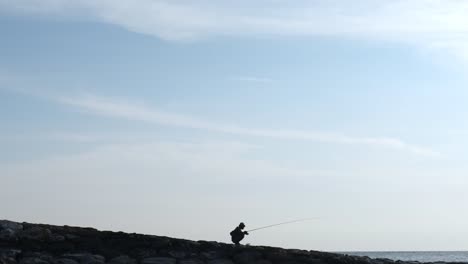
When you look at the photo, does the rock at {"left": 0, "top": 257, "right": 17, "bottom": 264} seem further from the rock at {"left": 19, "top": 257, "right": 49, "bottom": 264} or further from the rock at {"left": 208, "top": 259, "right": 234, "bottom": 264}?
the rock at {"left": 208, "top": 259, "right": 234, "bottom": 264}

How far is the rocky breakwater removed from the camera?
11875 mm

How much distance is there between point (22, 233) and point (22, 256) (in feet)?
2.44

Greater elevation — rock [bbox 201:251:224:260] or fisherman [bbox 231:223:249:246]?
fisherman [bbox 231:223:249:246]

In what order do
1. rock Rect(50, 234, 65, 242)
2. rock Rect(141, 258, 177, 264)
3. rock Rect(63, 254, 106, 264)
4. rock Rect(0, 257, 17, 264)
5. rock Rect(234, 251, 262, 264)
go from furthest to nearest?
1. rock Rect(234, 251, 262, 264)
2. rock Rect(50, 234, 65, 242)
3. rock Rect(141, 258, 177, 264)
4. rock Rect(63, 254, 106, 264)
5. rock Rect(0, 257, 17, 264)

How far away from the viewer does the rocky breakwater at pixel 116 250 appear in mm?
11875

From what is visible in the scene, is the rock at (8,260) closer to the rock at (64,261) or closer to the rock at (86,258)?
the rock at (64,261)

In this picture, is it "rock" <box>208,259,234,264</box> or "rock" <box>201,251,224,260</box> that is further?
"rock" <box>201,251,224,260</box>

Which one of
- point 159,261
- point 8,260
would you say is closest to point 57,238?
point 8,260

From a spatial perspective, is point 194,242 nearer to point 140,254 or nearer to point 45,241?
point 140,254

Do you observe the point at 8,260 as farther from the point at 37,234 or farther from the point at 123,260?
the point at 123,260

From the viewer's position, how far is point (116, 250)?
40.3ft

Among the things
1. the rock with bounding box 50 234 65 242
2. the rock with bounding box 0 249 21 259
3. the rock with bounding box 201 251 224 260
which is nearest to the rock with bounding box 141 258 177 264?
the rock with bounding box 201 251 224 260

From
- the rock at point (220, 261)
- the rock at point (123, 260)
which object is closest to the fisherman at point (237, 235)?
the rock at point (220, 261)

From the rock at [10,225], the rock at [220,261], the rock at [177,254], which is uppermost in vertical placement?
the rock at [10,225]
